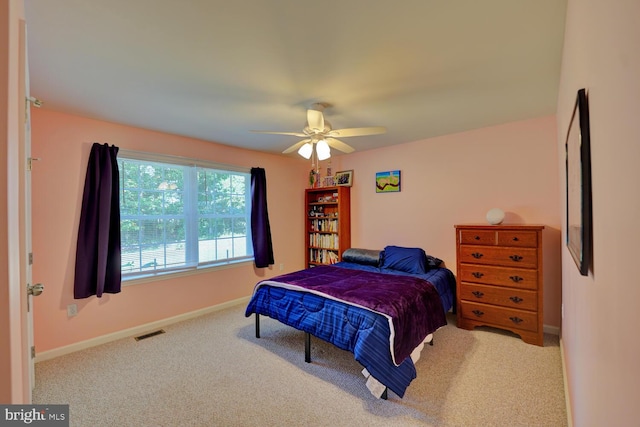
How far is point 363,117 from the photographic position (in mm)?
2922

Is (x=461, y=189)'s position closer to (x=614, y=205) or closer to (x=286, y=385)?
(x=286, y=385)

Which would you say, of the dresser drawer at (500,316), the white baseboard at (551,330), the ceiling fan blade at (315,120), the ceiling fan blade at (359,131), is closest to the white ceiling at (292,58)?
the ceiling fan blade at (315,120)

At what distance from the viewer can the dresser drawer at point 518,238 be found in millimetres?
2742

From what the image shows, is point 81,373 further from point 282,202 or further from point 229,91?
point 282,202

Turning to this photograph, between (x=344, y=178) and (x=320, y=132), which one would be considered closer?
(x=320, y=132)

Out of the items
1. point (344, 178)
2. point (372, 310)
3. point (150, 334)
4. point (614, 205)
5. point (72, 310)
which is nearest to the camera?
point (614, 205)

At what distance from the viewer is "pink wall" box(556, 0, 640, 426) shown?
0.50 metres

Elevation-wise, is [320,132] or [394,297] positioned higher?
[320,132]

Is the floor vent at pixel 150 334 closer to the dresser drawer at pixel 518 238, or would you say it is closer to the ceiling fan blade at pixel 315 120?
the ceiling fan blade at pixel 315 120

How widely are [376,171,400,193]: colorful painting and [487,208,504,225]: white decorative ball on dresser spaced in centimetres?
135

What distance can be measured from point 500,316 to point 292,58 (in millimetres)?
3143

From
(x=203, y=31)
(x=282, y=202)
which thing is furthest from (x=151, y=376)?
(x=282, y=202)

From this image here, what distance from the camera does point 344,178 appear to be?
4.77 meters

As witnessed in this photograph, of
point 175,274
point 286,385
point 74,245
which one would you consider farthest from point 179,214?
point 286,385
